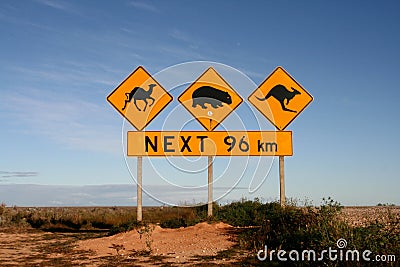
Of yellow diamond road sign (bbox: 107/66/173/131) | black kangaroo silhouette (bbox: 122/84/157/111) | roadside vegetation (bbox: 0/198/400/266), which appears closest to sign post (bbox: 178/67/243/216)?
yellow diamond road sign (bbox: 107/66/173/131)

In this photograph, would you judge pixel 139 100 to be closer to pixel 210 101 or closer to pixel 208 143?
pixel 210 101

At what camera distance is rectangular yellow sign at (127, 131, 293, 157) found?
16562 mm

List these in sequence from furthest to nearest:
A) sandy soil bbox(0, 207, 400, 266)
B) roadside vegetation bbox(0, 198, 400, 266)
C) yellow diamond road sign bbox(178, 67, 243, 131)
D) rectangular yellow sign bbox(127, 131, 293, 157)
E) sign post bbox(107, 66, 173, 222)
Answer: sign post bbox(107, 66, 173, 222) < yellow diamond road sign bbox(178, 67, 243, 131) < rectangular yellow sign bbox(127, 131, 293, 157) < sandy soil bbox(0, 207, 400, 266) < roadside vegetation bbox(0, 198, 400, 266)

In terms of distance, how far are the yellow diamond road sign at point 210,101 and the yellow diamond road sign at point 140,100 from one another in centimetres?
78

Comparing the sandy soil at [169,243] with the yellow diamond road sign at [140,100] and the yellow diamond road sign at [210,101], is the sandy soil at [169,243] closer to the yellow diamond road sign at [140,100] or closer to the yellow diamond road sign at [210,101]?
the yellow diamond road sign at [210,101]

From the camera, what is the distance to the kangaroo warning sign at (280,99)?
56.0ft

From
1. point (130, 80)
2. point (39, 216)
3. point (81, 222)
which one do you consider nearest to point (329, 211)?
point (130, 80)

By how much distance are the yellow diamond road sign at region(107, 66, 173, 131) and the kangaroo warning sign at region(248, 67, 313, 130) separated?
126 inches

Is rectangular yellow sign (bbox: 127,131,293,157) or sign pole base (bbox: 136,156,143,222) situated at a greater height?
rectangular yellow sign (bbox: 127,131,293,157)

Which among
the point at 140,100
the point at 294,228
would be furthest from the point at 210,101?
the point at 294,228

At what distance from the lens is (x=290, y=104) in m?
17.1

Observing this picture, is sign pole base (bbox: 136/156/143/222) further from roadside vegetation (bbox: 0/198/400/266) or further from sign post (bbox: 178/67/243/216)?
sign post (bbox: 178/67/243/216)

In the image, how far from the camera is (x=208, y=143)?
16594 mm

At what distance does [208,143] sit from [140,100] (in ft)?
9.41
